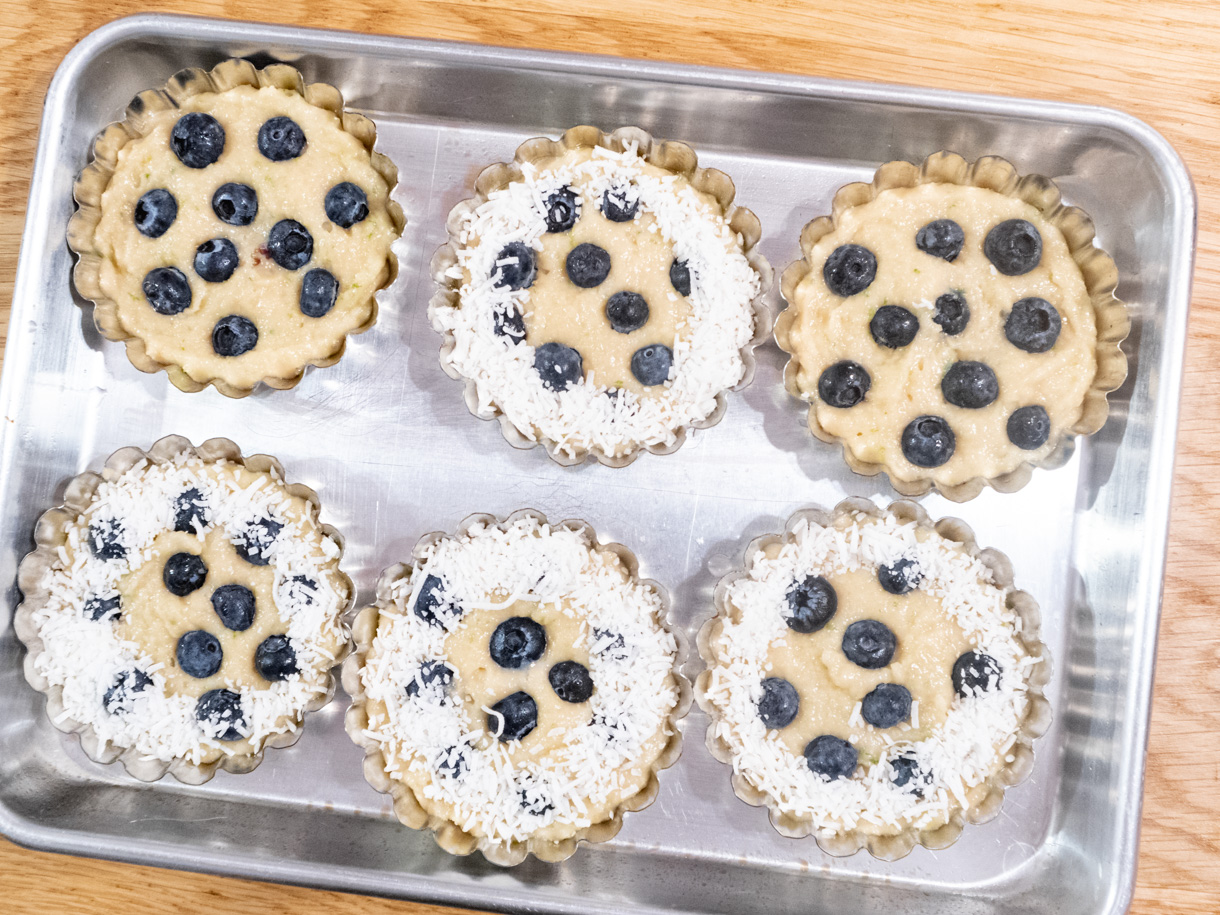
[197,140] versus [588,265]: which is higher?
[197,140]

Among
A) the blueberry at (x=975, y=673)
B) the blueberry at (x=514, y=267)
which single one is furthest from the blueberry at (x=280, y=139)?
the blueberry at (x=975, y=673)

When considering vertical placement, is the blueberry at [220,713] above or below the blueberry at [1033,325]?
below

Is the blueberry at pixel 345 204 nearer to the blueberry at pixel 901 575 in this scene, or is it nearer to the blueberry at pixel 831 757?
the blueberry at pixel 901 575

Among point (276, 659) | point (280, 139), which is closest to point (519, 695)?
point (276, 659)

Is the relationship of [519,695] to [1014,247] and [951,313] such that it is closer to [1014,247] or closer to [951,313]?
[951,313]

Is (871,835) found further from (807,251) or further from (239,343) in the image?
(239,343)

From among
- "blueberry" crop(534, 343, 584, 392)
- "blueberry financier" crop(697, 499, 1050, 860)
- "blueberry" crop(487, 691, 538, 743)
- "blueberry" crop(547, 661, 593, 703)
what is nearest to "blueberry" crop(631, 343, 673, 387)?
"blueberry" crop(534, 343, 584, 392)
